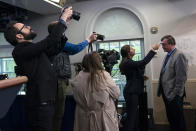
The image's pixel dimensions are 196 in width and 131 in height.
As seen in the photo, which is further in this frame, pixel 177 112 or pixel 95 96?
pixel 177 112

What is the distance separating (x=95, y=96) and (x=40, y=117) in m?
0.60

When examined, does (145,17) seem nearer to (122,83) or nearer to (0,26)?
(122,83)

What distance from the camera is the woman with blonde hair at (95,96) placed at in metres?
1.70

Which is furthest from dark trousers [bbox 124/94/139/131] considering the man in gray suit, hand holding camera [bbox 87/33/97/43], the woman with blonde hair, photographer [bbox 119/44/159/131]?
hand holding camera [bbox 87/33/97/43]

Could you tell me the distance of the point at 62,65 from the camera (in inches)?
77.9

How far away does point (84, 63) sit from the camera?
70.2 inches

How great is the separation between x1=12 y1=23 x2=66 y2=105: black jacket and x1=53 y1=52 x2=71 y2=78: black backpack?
64 cm

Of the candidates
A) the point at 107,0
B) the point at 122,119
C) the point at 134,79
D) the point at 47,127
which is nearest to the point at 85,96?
the point at 47,127

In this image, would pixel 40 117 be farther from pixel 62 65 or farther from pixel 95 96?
pixel 62 65

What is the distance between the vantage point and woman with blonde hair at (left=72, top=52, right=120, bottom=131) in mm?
1702

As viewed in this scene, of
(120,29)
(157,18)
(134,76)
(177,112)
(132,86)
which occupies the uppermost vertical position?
(157,18)

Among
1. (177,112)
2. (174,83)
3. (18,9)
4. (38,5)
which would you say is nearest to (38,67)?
(174,83)

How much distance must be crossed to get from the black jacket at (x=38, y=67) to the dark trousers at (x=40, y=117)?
0.04m

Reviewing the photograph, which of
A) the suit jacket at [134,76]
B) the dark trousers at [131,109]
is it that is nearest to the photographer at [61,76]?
the suit jacket at [134,76]
